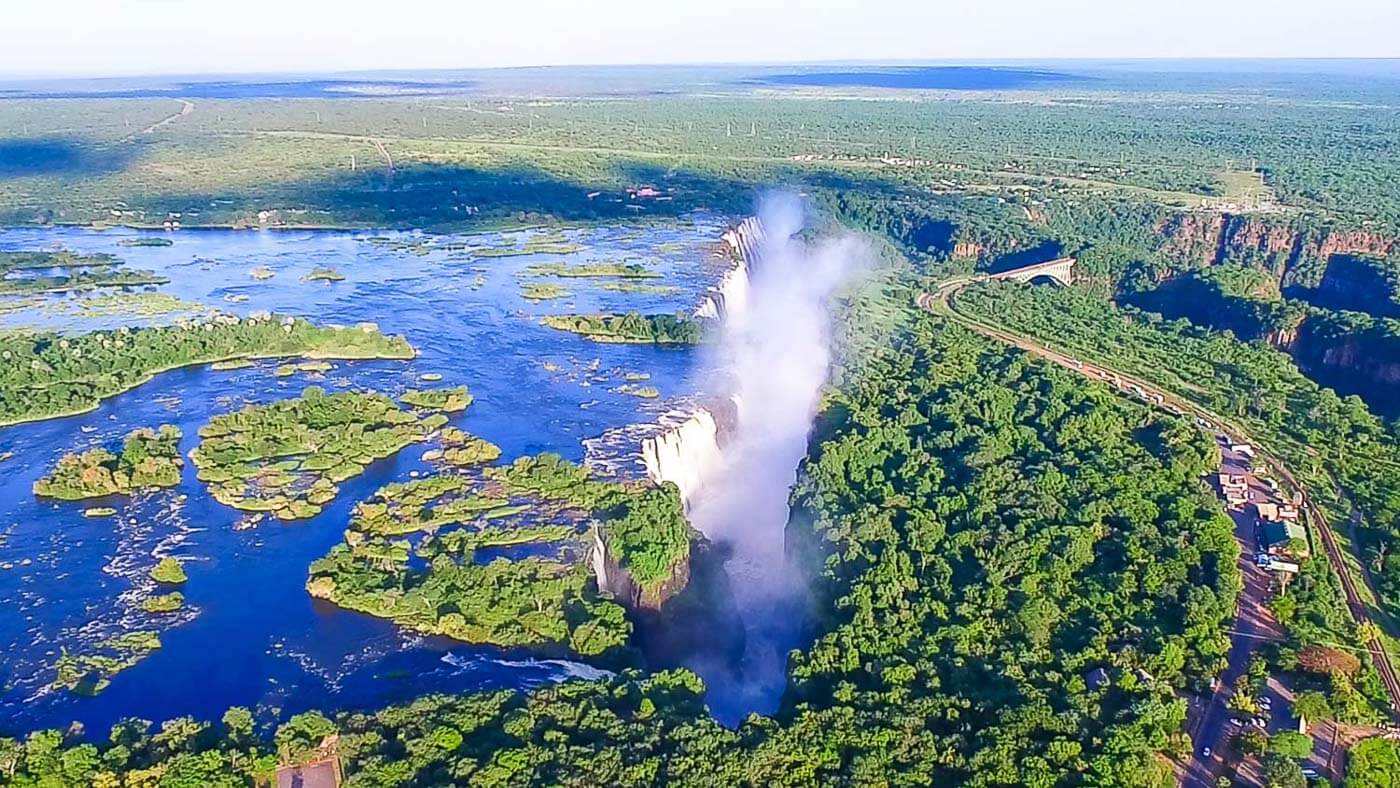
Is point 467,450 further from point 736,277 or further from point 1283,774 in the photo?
point 736,277

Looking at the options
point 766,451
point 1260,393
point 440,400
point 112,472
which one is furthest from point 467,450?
point 1260,393

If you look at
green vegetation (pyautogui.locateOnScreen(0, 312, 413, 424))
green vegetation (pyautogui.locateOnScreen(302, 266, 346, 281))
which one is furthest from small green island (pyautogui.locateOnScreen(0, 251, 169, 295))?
green vegetation (pyautogui.locateOnScreen(0, 312, 413, 424))

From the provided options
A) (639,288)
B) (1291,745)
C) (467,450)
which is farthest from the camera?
(639,288)

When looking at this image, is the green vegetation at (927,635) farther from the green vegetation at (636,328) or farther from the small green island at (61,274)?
the small green island at (61,274)

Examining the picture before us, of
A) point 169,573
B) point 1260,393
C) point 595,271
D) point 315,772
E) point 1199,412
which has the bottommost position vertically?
point 595,271

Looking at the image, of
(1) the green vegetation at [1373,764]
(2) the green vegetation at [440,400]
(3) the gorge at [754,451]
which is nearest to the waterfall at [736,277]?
(3) the gorge at [754,451]

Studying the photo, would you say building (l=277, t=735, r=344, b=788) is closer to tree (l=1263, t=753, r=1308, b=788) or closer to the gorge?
the gorge

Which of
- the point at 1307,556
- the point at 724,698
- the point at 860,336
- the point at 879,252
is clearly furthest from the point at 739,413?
the point at 879,252
